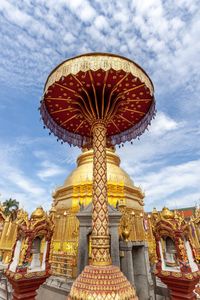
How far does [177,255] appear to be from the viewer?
5211mm

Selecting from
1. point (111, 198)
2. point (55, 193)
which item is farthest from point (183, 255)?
point (55, 193)

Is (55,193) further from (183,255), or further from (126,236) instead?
(183,255)

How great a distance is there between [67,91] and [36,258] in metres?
5.53

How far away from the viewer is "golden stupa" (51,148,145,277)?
12906 mm

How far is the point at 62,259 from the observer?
29.9 feet

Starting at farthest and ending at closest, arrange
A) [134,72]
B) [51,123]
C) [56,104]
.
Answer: [51,123], [56,104], [134,72]

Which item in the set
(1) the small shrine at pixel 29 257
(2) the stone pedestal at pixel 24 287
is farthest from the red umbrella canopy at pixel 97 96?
(2) the stone pedestal at pixel 24 287

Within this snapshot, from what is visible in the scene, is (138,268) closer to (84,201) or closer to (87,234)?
(87,234)

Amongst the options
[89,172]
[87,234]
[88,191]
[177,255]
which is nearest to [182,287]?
[177,255]

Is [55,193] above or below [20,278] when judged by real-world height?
above

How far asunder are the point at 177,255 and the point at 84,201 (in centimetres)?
1133

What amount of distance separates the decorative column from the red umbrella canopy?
0.87 m

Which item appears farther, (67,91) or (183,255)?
(67,91)

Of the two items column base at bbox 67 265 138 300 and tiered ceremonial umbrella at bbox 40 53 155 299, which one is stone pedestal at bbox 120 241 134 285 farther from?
column base at bbox 67 265 138 300
